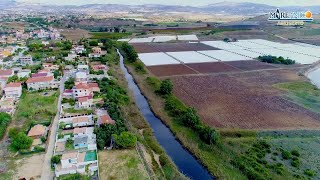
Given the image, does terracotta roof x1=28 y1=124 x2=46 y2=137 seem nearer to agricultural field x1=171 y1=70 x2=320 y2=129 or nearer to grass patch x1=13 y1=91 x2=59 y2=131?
grass patch x1=13 y1=91 x2=59 y2=131

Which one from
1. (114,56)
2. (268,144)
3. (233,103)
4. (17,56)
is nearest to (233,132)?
(268,144)

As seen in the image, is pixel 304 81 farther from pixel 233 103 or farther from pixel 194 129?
pixel 194 129

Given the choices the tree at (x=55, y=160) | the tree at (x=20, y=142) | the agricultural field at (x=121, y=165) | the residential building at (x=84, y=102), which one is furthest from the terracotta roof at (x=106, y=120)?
the tree at (x=20, y=142)

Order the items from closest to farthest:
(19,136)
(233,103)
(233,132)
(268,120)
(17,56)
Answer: (19,136) < (233,132) < (268,120) < (233,103) < (17,56)

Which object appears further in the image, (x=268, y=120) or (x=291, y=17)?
(x=291, y=17)

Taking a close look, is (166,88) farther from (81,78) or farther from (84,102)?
(81,78)

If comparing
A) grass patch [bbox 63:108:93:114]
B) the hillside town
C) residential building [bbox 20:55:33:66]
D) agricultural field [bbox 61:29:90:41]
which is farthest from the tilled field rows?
agricultural field [bbox 61:29:90:41]

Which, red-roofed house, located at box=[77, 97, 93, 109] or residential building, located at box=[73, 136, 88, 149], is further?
red-roofed house, located at box=[77, 97, 93, 109]
